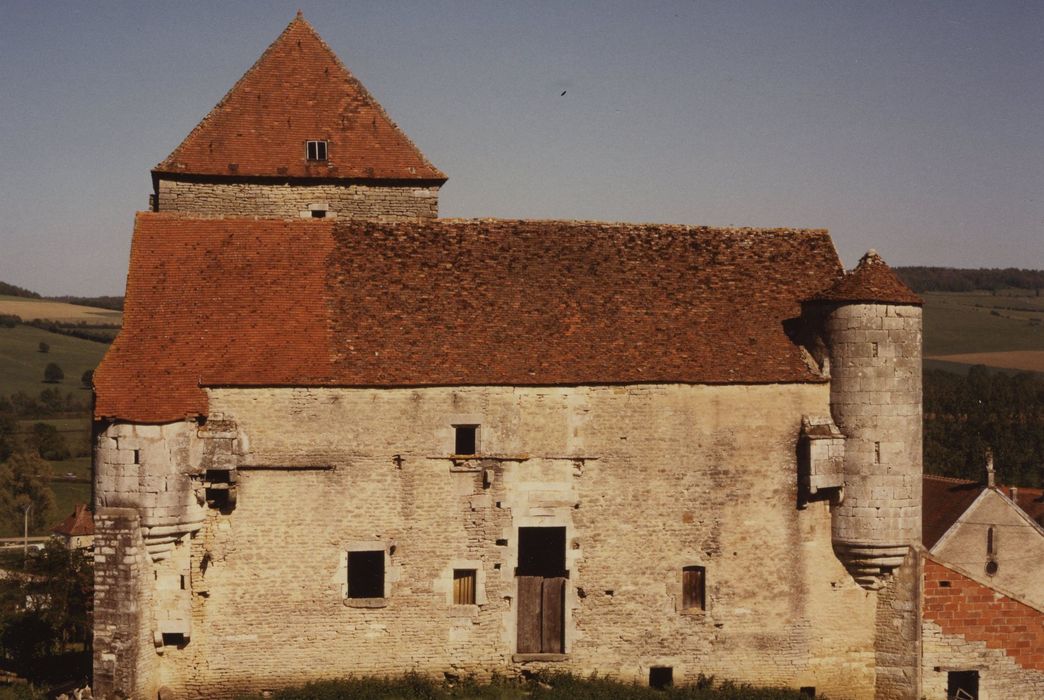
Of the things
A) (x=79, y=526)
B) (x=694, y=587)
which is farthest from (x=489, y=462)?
(x=79, y=526)

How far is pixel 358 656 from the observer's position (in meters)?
19.4

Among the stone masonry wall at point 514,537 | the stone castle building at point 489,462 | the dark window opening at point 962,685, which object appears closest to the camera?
the stone castle building at point 489,462

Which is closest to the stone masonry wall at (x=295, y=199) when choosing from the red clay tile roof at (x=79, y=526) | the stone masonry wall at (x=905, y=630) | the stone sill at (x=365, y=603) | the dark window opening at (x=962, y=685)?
the stone sill at (x=365, y=603)

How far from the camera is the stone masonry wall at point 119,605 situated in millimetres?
18203

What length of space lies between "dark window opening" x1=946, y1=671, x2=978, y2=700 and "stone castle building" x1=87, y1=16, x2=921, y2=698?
1.28 metres

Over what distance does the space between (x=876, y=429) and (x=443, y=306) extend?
8096mm

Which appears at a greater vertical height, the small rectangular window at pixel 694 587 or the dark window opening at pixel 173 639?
the small rectangular window at pixel 694 587

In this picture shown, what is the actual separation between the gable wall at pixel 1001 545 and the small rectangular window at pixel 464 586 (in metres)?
16.6

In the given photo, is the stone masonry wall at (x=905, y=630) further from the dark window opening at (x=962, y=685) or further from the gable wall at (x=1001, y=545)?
the gable wall at (x=1001, y=545)

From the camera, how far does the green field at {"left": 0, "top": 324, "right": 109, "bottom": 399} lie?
85.8 m

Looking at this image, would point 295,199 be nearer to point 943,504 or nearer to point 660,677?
point 660,677

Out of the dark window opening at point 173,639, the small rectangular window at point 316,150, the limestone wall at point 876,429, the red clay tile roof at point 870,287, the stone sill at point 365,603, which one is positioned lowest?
the dark window opening at point 173,639

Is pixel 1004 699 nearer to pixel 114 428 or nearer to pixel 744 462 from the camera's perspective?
pixel 744 462

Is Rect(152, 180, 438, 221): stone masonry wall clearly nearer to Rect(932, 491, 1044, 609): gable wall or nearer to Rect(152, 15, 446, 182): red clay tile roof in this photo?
Rect(152, 15, 446, 182): red clay tile roof
